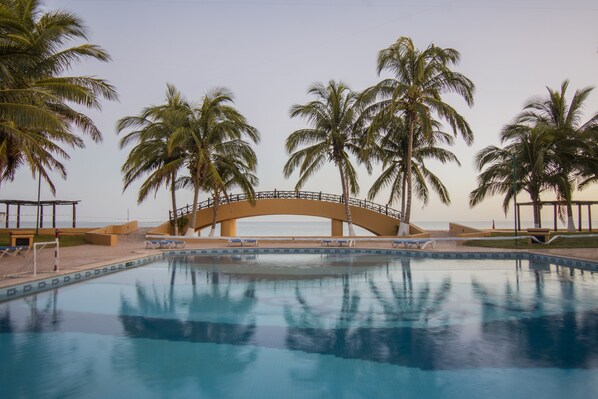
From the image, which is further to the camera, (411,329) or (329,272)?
(329,272)

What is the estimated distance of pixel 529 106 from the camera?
21922 mm

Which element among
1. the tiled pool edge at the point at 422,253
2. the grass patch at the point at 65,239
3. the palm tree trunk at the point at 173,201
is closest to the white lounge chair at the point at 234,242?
the tiled pool edge at the point at 422,253

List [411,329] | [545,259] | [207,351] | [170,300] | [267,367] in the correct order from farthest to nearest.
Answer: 1. [545,259]
2. [170,300]
3. [411,329]
4. [207,351]
5. [267,367]

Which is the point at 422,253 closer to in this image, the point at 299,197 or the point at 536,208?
the point at 536,208

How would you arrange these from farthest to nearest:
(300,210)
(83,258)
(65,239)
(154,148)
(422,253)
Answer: (300,210) → (154,148) → (65,239) → (422,253) → (83,258)

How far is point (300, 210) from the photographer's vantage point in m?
26.0

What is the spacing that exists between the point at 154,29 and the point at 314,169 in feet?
33.0

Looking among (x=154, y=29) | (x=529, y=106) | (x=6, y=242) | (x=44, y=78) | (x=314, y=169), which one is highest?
(x=154, y=29)

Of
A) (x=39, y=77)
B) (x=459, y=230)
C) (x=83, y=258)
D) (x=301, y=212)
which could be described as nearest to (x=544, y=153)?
(x=459, y=230)

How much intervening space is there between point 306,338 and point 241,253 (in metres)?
12.0

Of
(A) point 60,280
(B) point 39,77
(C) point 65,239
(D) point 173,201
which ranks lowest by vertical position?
(A) point 60,280

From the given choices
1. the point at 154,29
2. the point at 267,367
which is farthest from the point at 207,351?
the point at 154,29

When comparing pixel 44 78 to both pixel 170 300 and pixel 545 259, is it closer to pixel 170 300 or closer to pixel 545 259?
pixel 170 300

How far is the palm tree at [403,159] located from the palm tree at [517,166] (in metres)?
1.68
